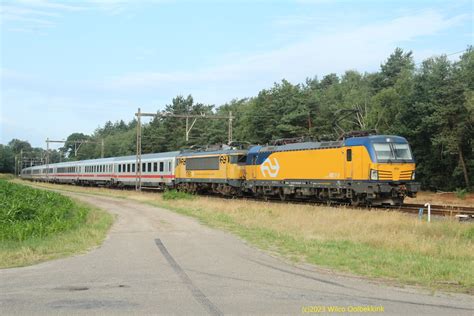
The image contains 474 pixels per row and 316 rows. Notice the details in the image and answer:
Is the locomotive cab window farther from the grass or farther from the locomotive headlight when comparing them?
the locomotive headlight

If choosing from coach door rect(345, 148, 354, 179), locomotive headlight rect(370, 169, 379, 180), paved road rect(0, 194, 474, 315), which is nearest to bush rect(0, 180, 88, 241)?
paved road rect(0, 194, 474, 315)

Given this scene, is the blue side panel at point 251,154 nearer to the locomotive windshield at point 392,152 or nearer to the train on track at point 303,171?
the train on track at point 303,171

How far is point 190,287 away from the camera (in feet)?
27.0

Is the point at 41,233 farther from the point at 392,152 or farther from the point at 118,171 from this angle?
the point at 118,171

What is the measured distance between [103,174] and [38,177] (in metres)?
40.5

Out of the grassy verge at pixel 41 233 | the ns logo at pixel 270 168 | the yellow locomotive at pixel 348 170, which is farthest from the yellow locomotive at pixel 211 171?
the grassy verge at pixel 41 233

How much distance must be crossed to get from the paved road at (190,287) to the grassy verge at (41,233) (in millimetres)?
886

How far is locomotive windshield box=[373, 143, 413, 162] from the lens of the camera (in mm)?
22859

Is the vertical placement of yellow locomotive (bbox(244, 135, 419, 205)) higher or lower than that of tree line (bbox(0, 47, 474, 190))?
lower

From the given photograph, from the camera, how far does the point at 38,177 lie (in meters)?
94.0

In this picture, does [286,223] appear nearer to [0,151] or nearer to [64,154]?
[0,151]

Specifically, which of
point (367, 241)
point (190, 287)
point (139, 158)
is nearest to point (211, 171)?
point (139, 158)

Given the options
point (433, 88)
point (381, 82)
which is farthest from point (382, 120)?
point (381, 82)

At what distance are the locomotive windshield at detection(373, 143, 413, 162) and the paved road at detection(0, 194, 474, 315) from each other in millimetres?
12444
